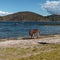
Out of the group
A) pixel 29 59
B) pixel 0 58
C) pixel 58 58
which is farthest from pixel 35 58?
pixel 0 58

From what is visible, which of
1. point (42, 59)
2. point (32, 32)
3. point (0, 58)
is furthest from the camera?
point (32, 32)

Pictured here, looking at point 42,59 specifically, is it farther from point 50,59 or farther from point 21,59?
point 21,59

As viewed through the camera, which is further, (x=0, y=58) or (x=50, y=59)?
(x=0, y=58)

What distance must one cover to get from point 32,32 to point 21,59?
23.9m

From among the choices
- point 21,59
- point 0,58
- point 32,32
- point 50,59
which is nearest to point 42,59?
point 50,59

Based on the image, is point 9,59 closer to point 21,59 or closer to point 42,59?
point 21,59

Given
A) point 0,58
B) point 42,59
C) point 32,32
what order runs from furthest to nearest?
1. point 32,32
2. point 0,58
3. point 42,59

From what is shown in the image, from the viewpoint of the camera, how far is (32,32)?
3928 centimetres

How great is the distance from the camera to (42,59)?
48.9 ft

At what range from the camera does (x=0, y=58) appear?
16.4 metres

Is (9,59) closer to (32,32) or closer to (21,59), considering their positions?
(21,59)

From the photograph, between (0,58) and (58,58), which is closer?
(58,58)

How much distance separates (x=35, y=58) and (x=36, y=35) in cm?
2537

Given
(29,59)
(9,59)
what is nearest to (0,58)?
(9,59)
